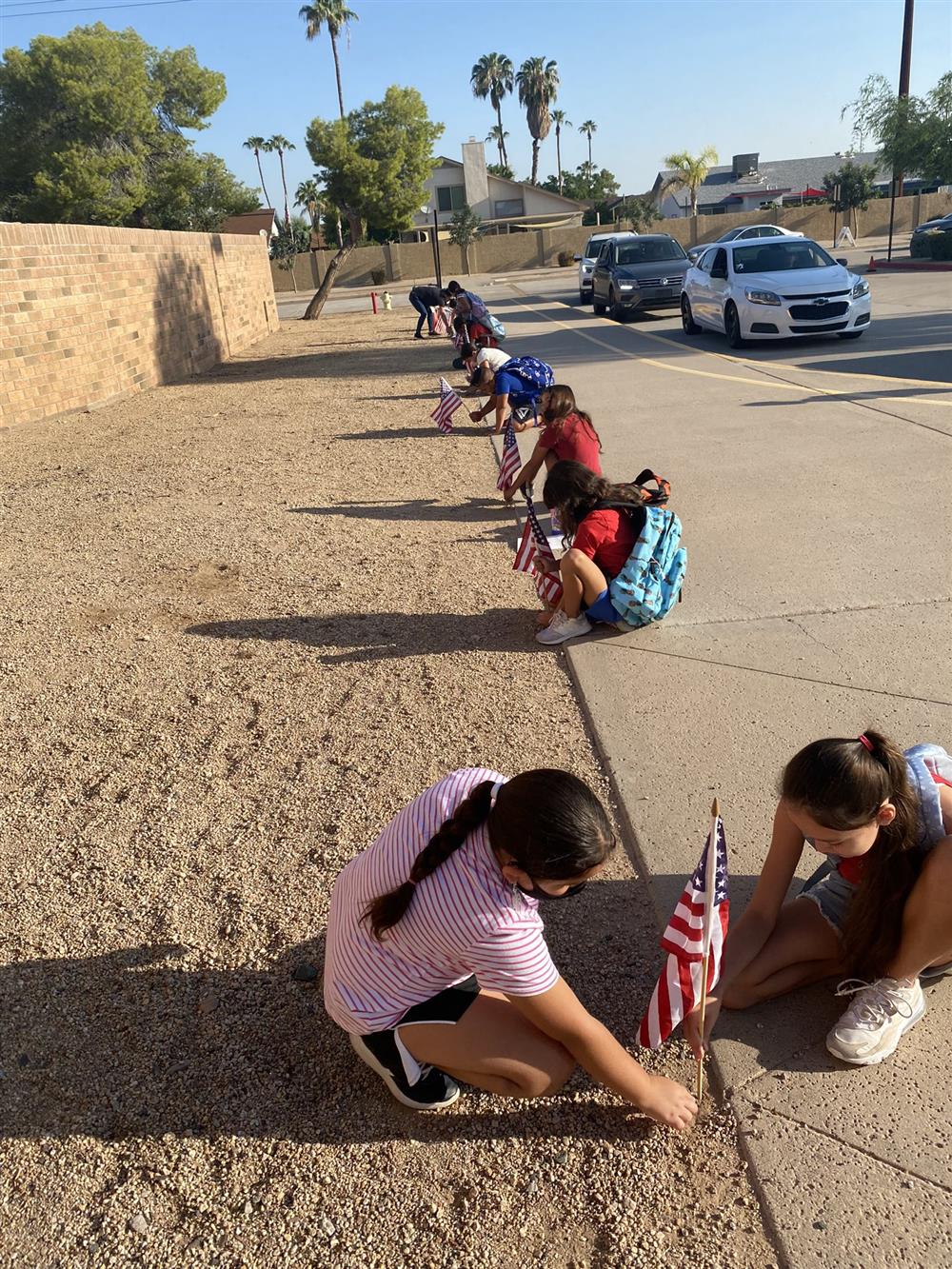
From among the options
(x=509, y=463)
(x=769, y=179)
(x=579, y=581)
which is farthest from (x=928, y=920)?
(x=769, y=179)

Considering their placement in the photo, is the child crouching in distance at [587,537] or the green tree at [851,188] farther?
the green tree at [851,188]

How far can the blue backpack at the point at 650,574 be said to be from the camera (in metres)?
4.91

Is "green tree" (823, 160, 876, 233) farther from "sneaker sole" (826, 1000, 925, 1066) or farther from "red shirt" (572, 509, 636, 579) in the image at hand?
"sneaker sole" (826, 1000, 925, 1066)

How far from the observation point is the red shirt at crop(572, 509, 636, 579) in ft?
15.9

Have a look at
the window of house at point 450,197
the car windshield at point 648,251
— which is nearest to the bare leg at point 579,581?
the car windshield at point 648,251

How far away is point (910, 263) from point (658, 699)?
96.5ft

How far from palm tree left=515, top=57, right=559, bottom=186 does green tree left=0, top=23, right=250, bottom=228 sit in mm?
60539

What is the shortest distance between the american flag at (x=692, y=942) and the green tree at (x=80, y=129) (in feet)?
144

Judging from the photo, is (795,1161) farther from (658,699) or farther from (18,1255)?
(658,699)

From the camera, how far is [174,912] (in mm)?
3258

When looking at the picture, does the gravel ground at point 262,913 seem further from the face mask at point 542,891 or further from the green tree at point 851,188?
the green tree at point 851,188

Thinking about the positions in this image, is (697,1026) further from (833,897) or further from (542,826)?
(542,826)

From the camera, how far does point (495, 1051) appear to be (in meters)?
2.36

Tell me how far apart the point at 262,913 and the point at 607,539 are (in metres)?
2.51
